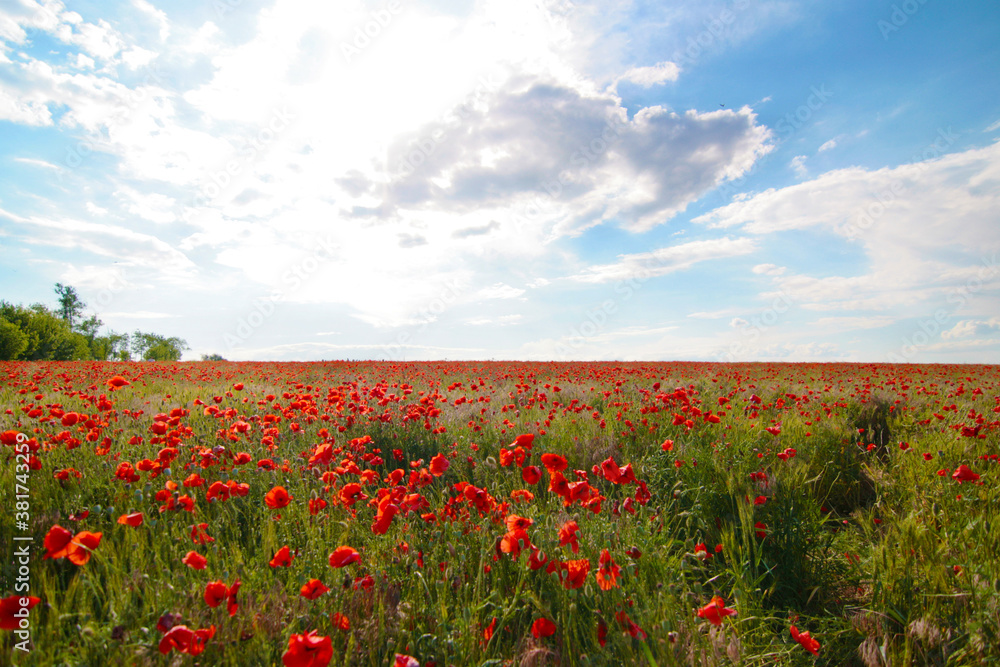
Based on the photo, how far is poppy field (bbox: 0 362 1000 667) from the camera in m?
1.83

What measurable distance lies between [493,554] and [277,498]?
1.23m

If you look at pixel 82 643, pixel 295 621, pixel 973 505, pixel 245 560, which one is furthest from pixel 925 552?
pixel 82 643

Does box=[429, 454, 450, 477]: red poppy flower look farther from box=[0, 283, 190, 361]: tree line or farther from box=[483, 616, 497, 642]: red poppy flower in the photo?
box=[0, 283, 190, 361]: tree line

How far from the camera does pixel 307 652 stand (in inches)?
54.2

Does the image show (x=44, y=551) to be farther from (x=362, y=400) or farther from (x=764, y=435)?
(x=764, y=435)

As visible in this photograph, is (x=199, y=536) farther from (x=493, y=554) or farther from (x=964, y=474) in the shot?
(x=964, y=474)

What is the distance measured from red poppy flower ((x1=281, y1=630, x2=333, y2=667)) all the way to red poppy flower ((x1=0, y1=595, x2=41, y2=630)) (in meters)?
1.01

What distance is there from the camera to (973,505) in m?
3.50

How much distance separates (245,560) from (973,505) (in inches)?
210

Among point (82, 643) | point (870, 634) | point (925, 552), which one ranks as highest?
point (82, 643)

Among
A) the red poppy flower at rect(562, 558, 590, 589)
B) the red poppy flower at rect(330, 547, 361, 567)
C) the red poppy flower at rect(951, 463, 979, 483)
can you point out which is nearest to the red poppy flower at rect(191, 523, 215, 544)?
the red poppy flower at rect(330, 547, 361, 567)

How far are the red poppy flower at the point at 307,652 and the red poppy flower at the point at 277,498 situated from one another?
3.77 ft

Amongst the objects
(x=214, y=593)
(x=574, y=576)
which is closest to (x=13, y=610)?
(x=214, y=593)

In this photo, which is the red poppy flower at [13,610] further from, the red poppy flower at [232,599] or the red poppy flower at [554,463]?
the red poppy flower at [554,463]
